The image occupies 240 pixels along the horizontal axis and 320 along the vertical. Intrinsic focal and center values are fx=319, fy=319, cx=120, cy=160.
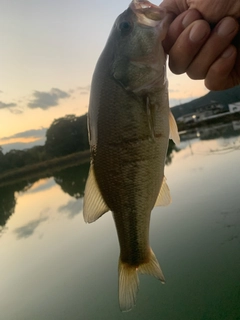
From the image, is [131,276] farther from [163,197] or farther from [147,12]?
[147,12]

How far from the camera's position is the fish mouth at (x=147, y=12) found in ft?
6.18

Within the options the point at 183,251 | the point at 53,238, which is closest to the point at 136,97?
the point at 183,251

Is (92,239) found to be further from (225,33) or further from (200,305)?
(225,33)

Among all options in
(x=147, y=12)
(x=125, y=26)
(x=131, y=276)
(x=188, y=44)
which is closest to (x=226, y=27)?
(x=188, y=44)

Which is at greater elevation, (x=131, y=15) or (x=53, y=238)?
(x=131, y=15)

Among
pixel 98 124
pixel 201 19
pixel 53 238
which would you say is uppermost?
pixel 201 19

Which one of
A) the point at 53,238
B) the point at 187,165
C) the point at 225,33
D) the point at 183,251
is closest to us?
the point at 225,33

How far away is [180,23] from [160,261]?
279 inches

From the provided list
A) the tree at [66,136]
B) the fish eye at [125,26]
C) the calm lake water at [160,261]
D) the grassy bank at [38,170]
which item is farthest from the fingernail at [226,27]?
the tree at [66,136]

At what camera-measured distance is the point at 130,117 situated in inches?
77.0

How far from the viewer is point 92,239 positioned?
37.4 feet

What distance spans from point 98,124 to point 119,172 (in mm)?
334

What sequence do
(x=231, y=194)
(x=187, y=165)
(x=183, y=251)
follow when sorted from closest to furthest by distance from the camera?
(x=183, y=251)
(x=231, y=194)
(x=187, y=165)

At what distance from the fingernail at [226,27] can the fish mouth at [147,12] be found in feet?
1.18
